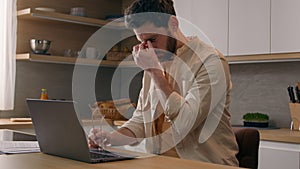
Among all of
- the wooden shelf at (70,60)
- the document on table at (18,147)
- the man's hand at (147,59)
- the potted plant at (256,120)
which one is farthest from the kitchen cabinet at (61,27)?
the man's hand at (147,59)

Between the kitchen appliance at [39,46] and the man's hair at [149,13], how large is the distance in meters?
2.14

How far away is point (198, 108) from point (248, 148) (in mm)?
385

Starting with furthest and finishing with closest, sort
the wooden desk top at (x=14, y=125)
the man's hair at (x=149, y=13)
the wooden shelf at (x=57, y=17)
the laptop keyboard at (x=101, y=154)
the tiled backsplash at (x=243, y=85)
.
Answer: the wooden shelf at (x=57, y=17), the tiled backsplash at (x=243, y=85), the wooden desk top at (x=14, y=125), the man's hair at (x=149, y=13), the laptop keyboard at (x=101, y=154)

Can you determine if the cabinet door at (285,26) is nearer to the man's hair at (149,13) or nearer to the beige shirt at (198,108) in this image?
the beige shirt at (198,108)

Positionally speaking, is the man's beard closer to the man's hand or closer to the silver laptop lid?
the man's hand

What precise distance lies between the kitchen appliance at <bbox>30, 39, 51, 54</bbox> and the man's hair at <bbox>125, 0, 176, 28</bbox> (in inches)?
84.1

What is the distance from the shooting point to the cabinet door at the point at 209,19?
346cm

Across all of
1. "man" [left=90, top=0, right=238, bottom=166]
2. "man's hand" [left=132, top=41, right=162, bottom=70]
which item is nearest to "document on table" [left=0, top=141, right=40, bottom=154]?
"man" [left=90, top=0, right=238, bottom=166]

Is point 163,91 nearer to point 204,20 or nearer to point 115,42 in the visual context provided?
point 204,20

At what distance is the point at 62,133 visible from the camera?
1.52m

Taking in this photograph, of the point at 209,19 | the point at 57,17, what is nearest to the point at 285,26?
the point at 209,19

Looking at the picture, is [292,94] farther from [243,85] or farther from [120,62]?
[120,62]

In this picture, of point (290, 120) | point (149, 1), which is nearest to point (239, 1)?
point (290, 120)

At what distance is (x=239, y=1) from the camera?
3.36 m
